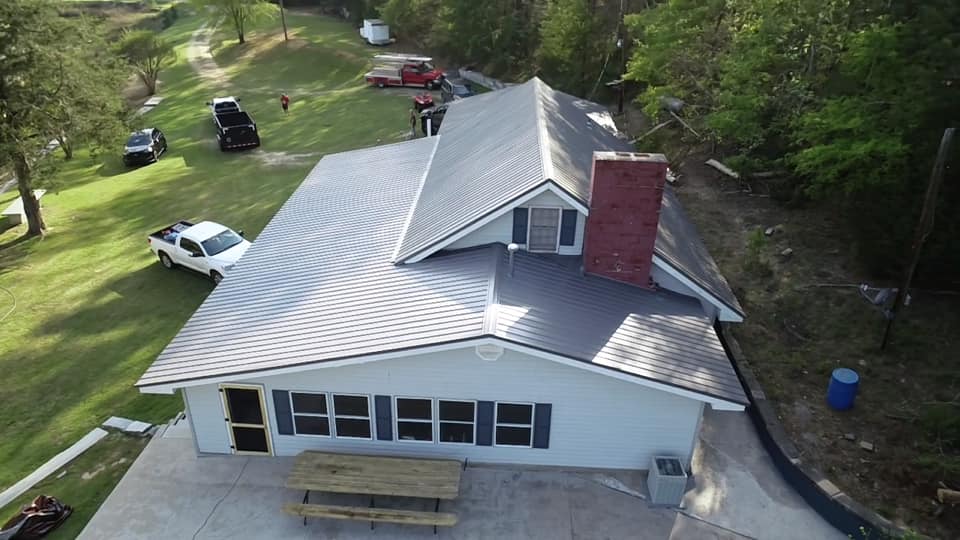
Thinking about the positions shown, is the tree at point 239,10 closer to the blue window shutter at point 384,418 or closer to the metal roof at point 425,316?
the metal roof at point 425,316

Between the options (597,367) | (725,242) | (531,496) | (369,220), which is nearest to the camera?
(597,367)

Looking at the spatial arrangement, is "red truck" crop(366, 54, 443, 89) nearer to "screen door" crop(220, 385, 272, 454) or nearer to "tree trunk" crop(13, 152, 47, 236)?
"tree trunk" crop(13, 152, 47, 236)

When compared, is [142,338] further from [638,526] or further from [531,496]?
[638,526]

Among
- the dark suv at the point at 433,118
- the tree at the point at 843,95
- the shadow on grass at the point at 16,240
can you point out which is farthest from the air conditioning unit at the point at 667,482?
the dark suv at the point at 433,118

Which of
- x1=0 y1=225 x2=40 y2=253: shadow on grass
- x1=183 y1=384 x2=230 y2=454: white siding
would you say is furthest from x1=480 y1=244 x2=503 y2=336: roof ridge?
x1=0 y1=225 x2=40 y2=253: shadow on grass

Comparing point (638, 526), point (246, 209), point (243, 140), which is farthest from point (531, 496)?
point (243, 140)
